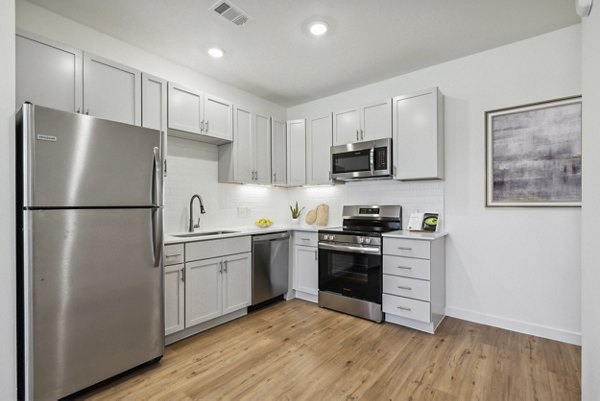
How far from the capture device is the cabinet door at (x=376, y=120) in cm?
327

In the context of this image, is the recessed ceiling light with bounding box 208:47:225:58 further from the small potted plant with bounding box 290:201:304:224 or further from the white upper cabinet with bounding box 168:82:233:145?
the small potted plant with bounding box 290:201:304:224

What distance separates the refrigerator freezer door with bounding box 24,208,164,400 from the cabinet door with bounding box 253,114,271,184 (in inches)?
71.0

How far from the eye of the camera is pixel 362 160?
3383mm

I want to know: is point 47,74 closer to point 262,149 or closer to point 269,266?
point 262,149

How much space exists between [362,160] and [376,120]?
1.56 ft

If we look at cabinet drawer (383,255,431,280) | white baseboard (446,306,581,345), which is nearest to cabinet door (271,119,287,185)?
cabinet drawer (383,255,431,280)

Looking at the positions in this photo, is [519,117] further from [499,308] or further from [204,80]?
[204,80]

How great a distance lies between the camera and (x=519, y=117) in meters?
2.77

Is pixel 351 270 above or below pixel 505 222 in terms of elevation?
below

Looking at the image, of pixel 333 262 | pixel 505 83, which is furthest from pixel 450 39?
pixel 333 262

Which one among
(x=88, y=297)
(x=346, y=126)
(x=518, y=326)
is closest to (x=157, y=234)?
(x=88, y=297)

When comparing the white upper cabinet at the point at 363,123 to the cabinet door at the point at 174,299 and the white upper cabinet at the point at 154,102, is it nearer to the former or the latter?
the white upper cabinet at the point at 154,102

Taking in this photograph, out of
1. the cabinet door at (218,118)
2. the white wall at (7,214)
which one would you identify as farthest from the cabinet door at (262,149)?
the white wall at (7,214)

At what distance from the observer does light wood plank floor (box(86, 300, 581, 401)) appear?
1.90 meters
